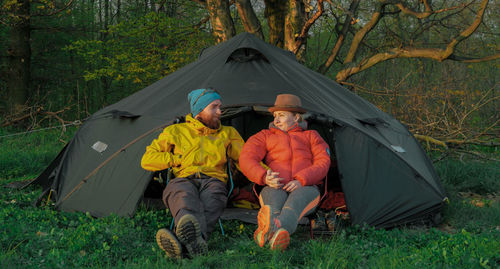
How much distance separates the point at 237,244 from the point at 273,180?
0.56 metres

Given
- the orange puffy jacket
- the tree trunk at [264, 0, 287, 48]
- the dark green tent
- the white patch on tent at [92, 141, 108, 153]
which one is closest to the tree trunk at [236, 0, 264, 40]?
the tree trunk at [264, 0, 287, 48]

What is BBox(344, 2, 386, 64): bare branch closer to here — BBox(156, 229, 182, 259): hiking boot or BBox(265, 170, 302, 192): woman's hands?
BBox(265, 170, 302, 192): woman's hands

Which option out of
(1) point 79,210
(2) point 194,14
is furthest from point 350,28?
(1) point 79,210

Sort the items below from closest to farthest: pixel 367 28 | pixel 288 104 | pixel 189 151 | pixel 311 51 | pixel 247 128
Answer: pixel 189 151 → pixel 288 104 → pixel 247 128 → pixel 367 28 → pixel 311 51

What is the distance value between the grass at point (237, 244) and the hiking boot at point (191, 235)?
9 cm

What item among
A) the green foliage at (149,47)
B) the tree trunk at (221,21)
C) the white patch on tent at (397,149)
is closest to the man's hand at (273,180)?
the white patch on tent at (397,149)

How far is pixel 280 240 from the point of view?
2.94 m

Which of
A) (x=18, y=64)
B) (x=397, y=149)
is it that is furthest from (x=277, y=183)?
(x=18, y=64)

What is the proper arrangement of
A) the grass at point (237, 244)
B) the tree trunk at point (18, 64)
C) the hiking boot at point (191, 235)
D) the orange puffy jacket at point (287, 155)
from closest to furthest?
1. the grass at point (237, 244)
2. the hiking boot at point (191, 235)
3. the orange puffy jacket at point (287, 155)
4. the tree trunk at point (18, 64)

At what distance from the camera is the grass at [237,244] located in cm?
277

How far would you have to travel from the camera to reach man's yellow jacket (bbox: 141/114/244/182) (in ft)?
11.8

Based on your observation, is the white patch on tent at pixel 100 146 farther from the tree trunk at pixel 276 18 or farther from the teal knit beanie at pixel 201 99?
the tree trunk at pixel 276 18

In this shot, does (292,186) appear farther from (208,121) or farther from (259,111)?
(259,111)

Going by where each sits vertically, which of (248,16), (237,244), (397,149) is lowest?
(237,244)
